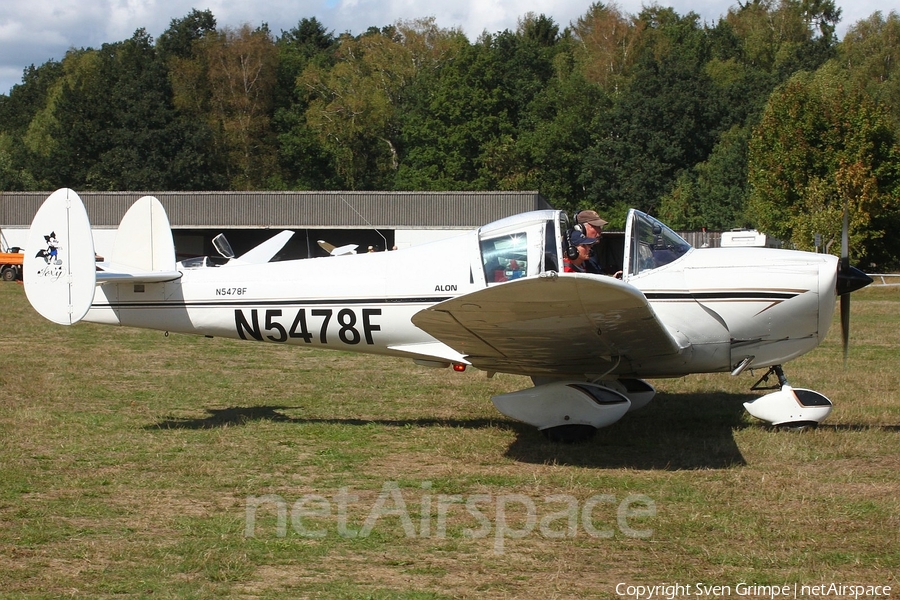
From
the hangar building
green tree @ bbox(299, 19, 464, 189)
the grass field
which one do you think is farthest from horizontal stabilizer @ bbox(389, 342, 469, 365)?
green tree @ bbox(299, 19, 464, 189)

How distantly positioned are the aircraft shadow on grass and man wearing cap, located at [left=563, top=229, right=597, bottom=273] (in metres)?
1.45

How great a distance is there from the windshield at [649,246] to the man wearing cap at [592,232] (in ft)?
0.82

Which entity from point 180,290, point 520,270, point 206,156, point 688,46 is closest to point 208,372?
point 180,290

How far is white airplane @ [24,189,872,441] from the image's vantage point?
705cm

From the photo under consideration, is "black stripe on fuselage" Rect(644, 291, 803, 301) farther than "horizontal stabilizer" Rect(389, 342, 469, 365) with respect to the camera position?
No

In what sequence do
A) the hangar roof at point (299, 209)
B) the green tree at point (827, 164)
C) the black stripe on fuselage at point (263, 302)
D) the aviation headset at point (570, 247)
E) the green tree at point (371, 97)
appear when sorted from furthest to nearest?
the green tree at point (371, 97), the hangar roof at point (299, 209), the green tree at point (827, 164), the black stripe on fuselage at point (263, 302), the aviation headset at point (570, 247)

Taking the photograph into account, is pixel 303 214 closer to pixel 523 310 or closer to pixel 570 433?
pixel 570 433

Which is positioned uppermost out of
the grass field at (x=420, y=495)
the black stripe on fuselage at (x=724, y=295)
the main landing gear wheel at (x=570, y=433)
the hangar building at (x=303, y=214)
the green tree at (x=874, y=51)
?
the green tree at (x=874, y=51)

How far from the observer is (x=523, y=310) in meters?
6.24

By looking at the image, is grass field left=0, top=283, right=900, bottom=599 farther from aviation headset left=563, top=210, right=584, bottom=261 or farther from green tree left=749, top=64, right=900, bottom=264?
green tree left=749, top=64, right=900, bottom=264

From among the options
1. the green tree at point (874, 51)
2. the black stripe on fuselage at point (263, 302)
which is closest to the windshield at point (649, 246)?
the black stripe on fuselage at point (263, 302)

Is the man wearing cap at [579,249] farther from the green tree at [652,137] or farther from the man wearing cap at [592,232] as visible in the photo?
the green tree at [652,137]

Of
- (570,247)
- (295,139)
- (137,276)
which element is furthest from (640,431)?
(295,139)

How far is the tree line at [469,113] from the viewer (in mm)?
57438
